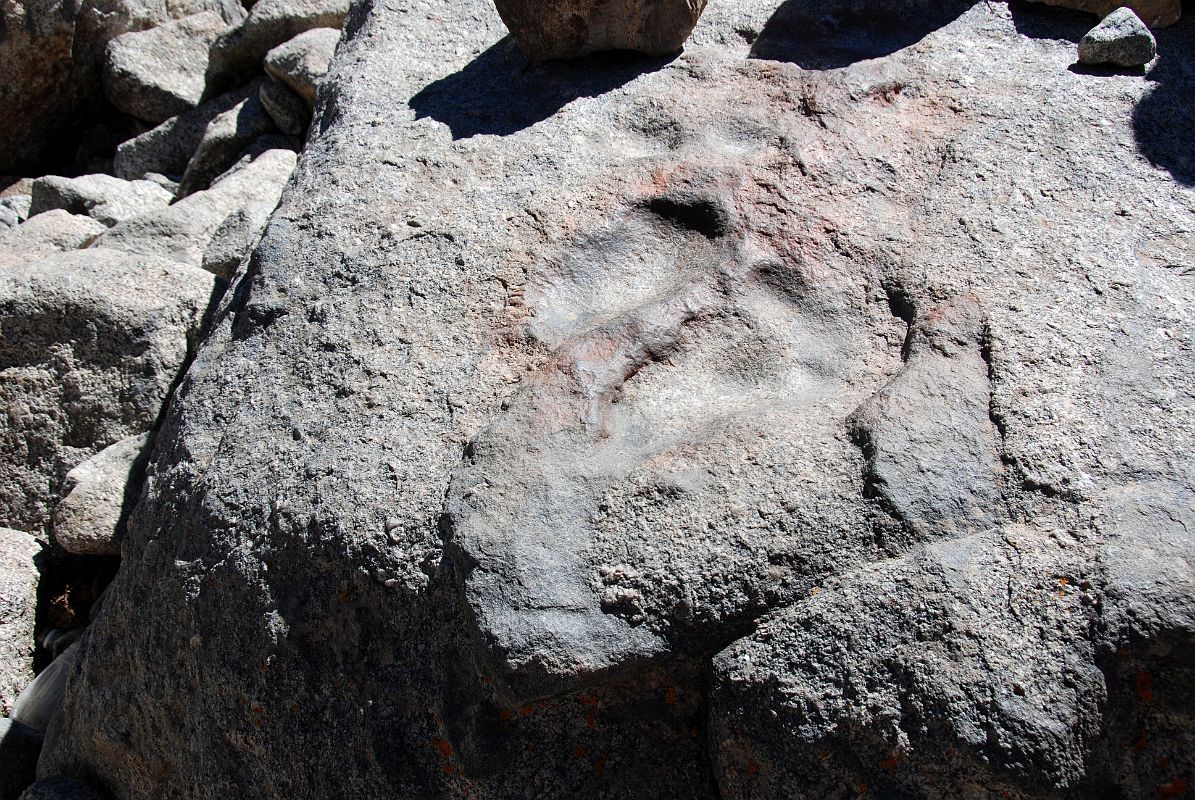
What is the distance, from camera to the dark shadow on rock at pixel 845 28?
2346 mm

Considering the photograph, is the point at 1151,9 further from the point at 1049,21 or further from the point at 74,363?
the point at 74,363

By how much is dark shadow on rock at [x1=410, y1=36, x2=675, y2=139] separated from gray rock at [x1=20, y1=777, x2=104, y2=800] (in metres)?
1.41

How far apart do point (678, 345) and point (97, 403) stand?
1.52 m

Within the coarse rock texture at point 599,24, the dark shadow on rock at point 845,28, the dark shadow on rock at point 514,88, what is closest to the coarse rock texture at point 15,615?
the dark shadow on rock at point 514,88

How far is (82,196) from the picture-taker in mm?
3520

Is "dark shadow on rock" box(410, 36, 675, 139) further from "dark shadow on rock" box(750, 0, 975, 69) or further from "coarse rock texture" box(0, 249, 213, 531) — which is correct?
"coarse rock texture" box(0, 249, 213, 531)

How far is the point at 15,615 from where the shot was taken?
2.36 meters

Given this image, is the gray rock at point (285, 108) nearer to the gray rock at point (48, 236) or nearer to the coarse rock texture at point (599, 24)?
the gray rock at point (48, 236)

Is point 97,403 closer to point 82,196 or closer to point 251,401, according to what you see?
point 251,401

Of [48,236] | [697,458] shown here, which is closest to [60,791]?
[697,458]

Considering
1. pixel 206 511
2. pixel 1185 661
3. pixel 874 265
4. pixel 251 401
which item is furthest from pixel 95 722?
pixel 1185 661

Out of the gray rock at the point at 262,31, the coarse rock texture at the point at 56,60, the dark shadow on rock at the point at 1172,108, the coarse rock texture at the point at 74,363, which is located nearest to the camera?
the dark shadow on rock at the point at 1172,108

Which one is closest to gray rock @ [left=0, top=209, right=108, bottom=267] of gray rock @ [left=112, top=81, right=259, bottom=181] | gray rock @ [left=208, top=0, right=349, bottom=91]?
gray rock @ [left=112, top=81, right=259, bottom=181]

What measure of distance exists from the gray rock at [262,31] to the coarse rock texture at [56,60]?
1.87ft
